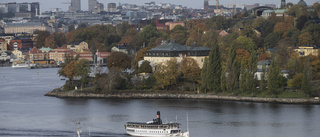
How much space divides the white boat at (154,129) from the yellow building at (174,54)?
16983 millimetres

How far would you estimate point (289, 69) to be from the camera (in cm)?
4059

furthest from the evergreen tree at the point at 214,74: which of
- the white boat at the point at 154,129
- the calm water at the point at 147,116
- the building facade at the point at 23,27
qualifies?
the building facade at the point at 23,27

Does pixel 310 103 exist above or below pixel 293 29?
below

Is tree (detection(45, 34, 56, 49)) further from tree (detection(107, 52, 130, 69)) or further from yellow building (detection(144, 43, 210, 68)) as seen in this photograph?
yellow building (detection(144, 43, 210, 68))

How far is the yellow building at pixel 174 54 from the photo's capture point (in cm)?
4434

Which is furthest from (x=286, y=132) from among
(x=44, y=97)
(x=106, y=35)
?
(x=106, y=35)

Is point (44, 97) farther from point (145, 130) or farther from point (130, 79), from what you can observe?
point (145, 130)

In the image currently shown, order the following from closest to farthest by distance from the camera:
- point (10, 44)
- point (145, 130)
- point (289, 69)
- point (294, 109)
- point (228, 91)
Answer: point (145, 130) < point (294, 109) < point (228, 91) < point (289, 69) < point (10, 44)

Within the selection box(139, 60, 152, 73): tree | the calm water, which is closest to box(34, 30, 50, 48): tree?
box(139, 60, 152, 73): tree

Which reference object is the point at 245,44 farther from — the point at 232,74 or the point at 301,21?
the point at 301,21

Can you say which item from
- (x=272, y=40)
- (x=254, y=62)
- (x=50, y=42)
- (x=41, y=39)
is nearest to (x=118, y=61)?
(x=254, y=62)

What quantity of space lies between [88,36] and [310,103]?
5316cm

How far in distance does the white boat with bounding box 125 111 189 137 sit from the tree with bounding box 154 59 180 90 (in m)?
11.9

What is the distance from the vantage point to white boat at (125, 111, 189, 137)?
2658cm
